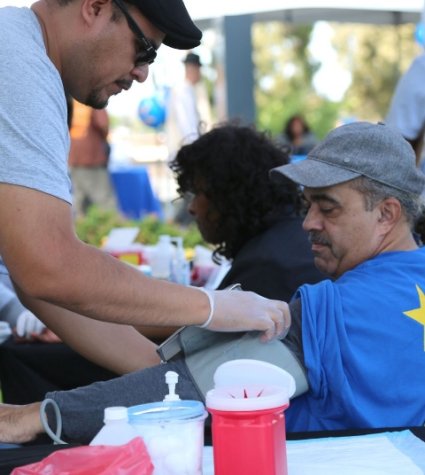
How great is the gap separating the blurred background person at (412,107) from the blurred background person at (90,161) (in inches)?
191

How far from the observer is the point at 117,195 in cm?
1034

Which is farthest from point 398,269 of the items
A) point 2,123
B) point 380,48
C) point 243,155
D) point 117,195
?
point 380,48

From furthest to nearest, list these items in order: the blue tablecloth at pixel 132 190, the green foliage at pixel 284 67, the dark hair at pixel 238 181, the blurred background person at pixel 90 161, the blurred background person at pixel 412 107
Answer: the green foliage at pixel 284 67 < the blue tablecloth at pixel 132 190 < the blurred background person at pixel 90 161 < the blurred background person at pixel 412 107 < the dark hair at pixel 238 181

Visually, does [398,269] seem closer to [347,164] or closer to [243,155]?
[347,164]

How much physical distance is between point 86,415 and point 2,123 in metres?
0.66

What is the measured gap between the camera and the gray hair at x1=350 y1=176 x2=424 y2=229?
2.24 m

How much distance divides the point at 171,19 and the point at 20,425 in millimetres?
854

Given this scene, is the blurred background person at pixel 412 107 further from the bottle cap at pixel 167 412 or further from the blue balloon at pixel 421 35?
the bottle cap at pixel 167 412

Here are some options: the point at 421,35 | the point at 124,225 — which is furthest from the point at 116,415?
the point at 421,35

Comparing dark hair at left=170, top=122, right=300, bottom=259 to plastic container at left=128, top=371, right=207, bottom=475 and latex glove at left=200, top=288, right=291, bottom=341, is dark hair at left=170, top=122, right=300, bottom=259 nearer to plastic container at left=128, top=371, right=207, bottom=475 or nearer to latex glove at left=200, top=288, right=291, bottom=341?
latex glove at left=200, top=288, right=291, bottom=341

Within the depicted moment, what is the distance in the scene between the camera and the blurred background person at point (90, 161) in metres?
8.80

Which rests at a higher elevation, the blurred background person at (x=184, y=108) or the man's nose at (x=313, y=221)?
the man's nose at (x=313, y=221)

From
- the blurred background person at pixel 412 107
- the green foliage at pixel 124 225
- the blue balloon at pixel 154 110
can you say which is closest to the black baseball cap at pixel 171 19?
the blurred background person at pixel 412 107

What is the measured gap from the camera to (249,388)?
1473 millimetres
